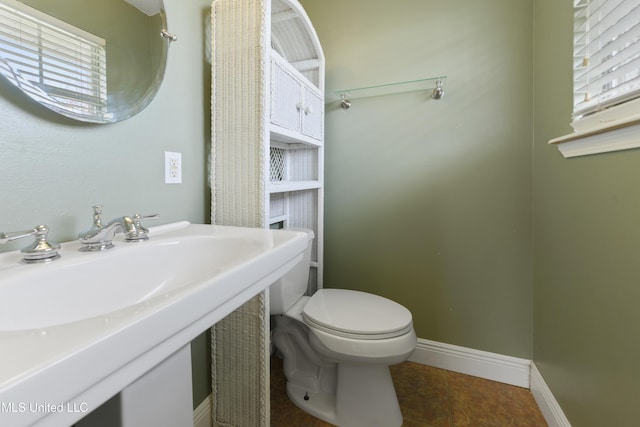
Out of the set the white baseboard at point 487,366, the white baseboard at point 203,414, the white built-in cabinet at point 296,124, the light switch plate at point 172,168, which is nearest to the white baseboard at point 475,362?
the white baseboard at point 487,366

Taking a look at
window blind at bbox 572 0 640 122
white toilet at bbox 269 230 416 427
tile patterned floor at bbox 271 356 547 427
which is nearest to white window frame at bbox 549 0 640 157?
window blind at bbox 572 0 640 122

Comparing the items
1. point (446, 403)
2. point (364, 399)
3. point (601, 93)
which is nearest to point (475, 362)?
point (446, 403)

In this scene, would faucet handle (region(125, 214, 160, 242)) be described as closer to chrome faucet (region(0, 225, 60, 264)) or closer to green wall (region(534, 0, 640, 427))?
chrome faucet (region(0, 225, 60, 264))

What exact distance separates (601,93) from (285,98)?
1.03 meters

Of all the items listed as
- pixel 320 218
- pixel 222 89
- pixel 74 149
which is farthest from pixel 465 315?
pixel 74 149

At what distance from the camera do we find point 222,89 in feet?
3.57

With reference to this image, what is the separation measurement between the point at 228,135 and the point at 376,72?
94cm

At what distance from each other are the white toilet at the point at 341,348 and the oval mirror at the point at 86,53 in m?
0.86

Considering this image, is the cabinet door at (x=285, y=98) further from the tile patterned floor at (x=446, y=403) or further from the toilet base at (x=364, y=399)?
the tile patterned floor at (x=446, y=403)

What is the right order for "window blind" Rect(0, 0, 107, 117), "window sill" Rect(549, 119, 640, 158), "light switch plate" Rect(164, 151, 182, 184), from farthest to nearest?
"light switch plate" Rect(164, 151, 182, 184) < "window sill" Rect(549, 119, 640, 158) < "window blind" Rect(0, 0, 107, 117)

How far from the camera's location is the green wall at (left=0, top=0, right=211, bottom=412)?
2.09 ft

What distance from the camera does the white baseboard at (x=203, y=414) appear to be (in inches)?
43.4

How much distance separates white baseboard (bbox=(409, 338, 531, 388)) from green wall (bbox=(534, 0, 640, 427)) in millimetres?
121

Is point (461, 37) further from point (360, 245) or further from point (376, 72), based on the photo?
point (360, 245)
